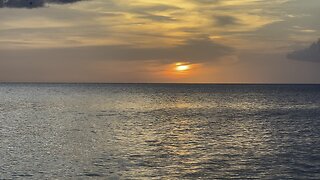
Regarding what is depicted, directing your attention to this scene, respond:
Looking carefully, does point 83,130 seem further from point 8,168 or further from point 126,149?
point 8,168

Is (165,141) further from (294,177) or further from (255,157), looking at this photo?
(294,177)

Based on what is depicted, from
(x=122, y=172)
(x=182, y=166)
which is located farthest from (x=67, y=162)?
(x=182, y=166)

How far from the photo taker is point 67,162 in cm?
3866

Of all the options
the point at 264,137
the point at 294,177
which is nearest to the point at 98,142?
the point at 264,137

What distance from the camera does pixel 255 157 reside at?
134 ft

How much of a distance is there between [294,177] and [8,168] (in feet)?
66.9

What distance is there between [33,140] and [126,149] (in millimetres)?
13720

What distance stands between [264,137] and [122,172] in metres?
27.3

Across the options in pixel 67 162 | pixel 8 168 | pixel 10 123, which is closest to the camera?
pixel 8 168

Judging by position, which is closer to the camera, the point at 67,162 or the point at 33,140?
the point at 67,162

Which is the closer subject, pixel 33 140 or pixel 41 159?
pixel 41 159

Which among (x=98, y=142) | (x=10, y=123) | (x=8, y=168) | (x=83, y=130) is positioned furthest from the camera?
(x=10, y=123)

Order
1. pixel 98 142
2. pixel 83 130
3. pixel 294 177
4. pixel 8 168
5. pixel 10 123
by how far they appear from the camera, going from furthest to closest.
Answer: pixel 10 123, pixel 83 130, pixel 98 142, pixel 8 168, pixel 294 177

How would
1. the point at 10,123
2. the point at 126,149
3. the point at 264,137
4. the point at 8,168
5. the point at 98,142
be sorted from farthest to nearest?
the point at 10,123, the point at 264,137, the point at 98,142, the point at 126,149, the point at 8,168
